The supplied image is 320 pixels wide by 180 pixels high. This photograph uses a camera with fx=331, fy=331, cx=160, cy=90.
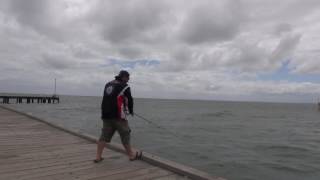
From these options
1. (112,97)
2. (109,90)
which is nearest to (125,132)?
(112,97)

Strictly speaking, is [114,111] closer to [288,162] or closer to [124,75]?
[124,75]

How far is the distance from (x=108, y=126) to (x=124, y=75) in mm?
1018

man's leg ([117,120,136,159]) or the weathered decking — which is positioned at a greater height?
man's leg ([117,120,136,159])

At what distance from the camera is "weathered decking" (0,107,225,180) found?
525cm

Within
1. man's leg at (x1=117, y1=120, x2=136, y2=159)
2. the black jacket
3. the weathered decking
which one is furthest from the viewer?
man's leg at (x1=117, y1=120, x2=136, y2=159)

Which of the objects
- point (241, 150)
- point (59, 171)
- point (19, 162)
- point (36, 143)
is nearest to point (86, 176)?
point (59, 171)

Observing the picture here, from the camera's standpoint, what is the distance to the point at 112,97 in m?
5.86

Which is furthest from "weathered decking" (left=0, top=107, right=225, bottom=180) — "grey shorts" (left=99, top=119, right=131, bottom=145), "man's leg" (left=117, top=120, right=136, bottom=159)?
"grey shorts" (left=99, top=119, right=131, bottom=145)

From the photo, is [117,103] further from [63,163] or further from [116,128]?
[63,163]

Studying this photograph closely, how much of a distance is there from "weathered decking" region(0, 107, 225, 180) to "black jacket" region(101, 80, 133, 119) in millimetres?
929

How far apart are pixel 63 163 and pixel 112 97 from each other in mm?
1493

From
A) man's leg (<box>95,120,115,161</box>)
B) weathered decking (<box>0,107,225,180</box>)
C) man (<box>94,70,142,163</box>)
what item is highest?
man (<box>94,70,142,163</box>)

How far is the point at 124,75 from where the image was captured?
5945 millimetres

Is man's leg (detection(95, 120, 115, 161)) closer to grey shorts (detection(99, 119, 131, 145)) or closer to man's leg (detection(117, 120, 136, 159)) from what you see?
grey shorts (detection(99, 119, 131, 145))
